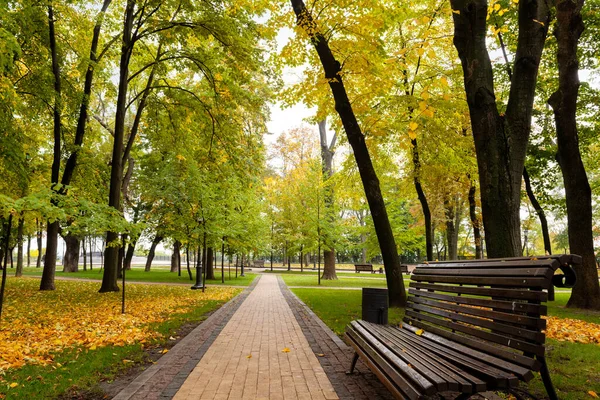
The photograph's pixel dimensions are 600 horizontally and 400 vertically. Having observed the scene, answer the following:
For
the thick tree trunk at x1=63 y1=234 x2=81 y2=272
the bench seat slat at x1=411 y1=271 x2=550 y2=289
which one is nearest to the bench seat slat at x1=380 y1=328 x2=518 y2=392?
the bench seat slat at x1=411 y1=271 x2=550 y2=289

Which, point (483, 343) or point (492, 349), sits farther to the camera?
point (483, 343)

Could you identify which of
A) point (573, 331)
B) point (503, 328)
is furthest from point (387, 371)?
point (573, 331)

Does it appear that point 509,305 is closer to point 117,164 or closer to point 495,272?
point 495,272

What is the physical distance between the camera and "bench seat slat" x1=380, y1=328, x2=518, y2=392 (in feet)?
7.13

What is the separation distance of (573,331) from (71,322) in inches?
381

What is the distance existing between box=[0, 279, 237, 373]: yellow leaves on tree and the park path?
1579 mm

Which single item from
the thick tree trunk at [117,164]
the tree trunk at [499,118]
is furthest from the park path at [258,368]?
the thick tree trunk at [117,164]

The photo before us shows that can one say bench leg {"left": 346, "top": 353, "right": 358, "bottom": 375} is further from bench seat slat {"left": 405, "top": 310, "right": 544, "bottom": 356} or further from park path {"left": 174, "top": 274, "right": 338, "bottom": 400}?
bench seat slat {"left": 405, "top": 310, "right": 544, "bottom": 356}

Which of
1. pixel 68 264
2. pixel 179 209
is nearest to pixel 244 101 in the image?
pixel 179 209

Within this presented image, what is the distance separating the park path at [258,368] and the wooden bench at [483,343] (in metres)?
0.84

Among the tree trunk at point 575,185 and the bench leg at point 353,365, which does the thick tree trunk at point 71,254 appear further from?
the tree trunk at point 575,185

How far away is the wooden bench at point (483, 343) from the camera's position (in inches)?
88.0

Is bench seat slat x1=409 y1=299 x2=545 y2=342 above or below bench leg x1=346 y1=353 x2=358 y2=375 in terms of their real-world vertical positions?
above

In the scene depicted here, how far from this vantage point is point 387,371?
2.65 meters
